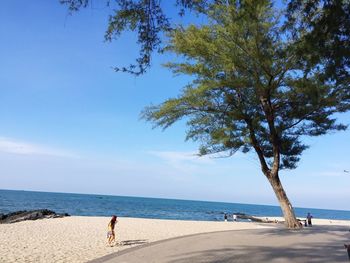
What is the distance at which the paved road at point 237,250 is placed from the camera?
13422 millimetres

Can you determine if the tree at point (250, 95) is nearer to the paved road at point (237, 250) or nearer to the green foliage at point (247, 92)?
the green foliage at point (247, 92)

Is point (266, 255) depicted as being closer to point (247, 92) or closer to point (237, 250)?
point (237, 250)

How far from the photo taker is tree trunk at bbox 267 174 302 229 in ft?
86.1

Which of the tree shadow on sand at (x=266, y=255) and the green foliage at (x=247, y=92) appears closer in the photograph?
the tree shadow on sand at (x=266, y=255)

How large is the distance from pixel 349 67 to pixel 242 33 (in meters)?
11.5

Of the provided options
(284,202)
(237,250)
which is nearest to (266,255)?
(237,250)

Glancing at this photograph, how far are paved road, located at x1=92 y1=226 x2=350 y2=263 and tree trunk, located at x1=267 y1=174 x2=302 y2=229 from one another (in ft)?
20.6

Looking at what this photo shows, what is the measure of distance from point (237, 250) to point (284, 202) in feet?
39.1

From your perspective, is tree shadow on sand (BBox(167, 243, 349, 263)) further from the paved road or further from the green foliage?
the green foliage

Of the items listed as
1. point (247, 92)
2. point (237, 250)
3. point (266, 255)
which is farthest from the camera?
point (247, 92)

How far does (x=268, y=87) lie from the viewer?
2464 centimetres

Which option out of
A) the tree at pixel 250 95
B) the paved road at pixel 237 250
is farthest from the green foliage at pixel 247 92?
the paved road at pixel 237 250

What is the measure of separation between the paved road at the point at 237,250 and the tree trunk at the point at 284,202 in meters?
6.27

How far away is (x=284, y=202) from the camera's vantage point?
1035 inches
